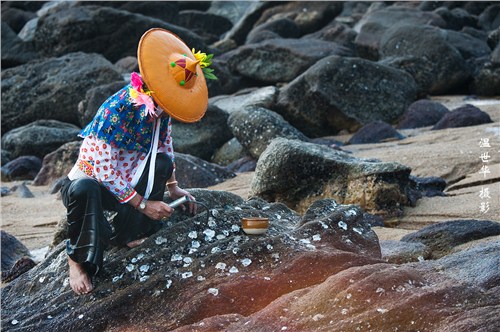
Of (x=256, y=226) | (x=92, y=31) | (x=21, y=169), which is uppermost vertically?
(x=256, y=226)

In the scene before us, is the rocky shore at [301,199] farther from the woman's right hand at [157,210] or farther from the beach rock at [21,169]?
the woman's right hand at [157,210]

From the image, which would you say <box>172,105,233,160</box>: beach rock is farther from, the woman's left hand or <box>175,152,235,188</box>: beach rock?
the woman's left hand

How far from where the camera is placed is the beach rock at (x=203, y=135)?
456 inches

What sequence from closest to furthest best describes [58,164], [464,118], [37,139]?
[464,118] < [58,164] < [37,139]

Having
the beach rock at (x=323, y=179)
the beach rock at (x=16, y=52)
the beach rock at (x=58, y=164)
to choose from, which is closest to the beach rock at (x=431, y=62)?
the beach rock at (x=58, y=164)

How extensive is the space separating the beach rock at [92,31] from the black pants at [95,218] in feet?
52.6

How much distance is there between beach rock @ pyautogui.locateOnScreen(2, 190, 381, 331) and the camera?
12.7 ft

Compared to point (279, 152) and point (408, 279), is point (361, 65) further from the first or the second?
point (408, 279)

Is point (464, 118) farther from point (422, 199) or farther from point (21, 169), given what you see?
point (21, 169)

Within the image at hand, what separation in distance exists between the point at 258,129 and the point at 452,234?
17.9 ft

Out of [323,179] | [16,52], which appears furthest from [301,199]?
[16,52]

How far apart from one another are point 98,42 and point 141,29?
1.23 meters

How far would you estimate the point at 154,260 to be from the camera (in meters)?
4.13

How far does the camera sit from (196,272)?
404 cm
